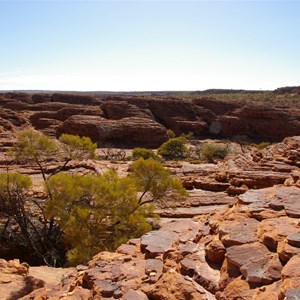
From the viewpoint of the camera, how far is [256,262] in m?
5.32

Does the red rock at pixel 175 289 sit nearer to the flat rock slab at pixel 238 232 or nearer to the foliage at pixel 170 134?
the flat rock slab at pixel 238 232

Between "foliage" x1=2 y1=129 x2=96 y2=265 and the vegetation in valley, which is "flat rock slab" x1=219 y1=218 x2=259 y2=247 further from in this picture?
"foliage" x1=2 y1=129 x2=96 y2=265

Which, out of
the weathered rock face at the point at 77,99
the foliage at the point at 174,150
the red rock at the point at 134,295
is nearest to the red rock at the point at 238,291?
the red rock at the point at 134,295

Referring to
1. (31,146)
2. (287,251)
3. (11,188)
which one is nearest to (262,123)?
(31,146)

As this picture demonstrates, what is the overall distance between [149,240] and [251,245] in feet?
8.96

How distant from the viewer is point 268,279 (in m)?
4.88

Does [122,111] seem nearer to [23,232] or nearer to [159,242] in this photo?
[23,232]

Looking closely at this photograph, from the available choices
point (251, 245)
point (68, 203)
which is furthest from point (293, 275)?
point (68, 203)

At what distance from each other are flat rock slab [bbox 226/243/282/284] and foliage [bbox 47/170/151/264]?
6.29 meters

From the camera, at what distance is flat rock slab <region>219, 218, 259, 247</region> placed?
616cm

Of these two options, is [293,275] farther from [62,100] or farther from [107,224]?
[62,100]

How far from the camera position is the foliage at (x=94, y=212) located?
11320 millimetres

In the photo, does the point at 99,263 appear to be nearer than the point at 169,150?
Yes

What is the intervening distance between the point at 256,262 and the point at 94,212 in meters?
7.46
